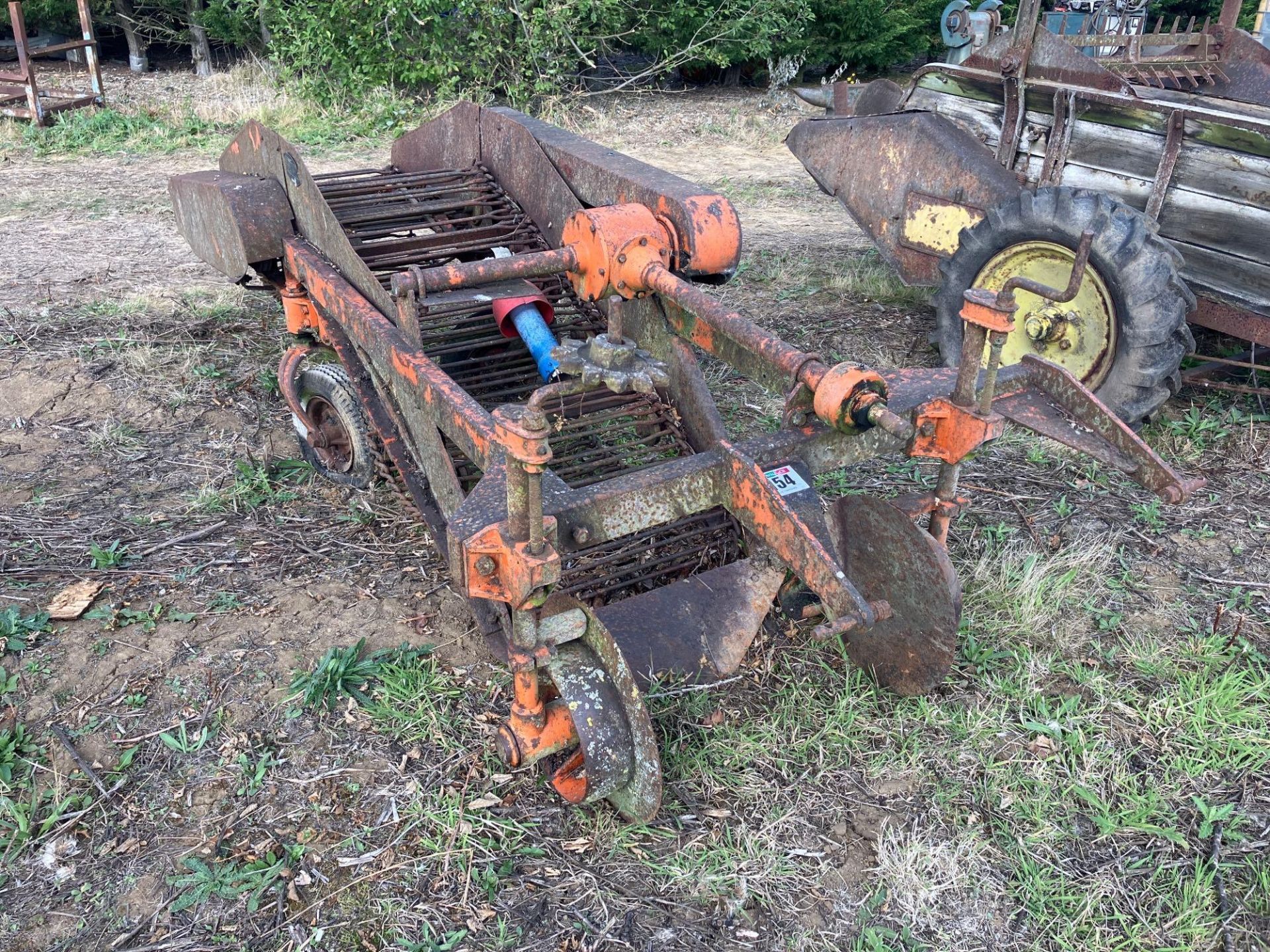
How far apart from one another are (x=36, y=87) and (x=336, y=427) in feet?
28.6

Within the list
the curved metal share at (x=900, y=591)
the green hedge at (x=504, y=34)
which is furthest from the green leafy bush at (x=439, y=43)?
the curved metal share at (x=900, y=591)

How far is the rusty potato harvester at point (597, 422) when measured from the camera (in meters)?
2.46

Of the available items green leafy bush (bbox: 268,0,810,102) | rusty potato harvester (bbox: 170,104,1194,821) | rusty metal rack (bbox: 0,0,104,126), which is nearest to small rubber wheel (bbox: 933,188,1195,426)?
rusty potato harvester (bbox: 170,104,1194,821)

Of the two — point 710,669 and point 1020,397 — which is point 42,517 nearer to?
point 710,669

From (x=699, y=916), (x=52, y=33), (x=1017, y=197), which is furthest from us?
(x=52, y=33)

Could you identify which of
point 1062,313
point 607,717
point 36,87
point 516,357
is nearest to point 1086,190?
point 1062,313

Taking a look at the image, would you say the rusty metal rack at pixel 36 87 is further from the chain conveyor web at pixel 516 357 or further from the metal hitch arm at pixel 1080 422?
the metal hitch arm at pixel 1080 422

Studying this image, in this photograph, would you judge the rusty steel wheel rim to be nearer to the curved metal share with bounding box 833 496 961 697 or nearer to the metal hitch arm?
the curved metal share with bounding box 833 496 961 697

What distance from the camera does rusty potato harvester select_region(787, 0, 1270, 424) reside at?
4.31m

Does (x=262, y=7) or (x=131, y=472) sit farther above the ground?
(x=262, y=7)

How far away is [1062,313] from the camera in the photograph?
4613mm

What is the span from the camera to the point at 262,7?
11.8 meters

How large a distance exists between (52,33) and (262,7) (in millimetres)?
6040

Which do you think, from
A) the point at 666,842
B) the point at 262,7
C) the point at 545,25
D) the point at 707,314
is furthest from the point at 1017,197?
the point at 262,7
